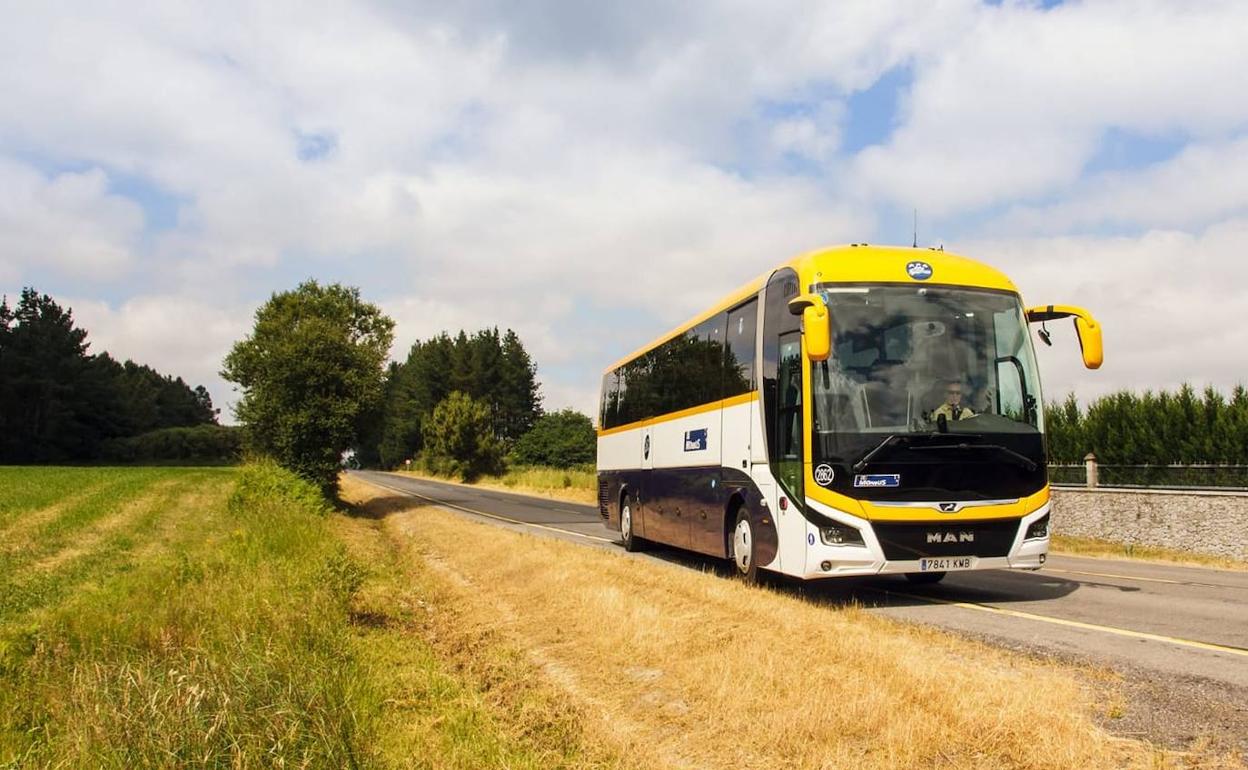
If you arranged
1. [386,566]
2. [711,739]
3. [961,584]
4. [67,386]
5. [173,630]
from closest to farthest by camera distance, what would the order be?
[711,739], [173,630], [961,584], [386,566], [67,386]

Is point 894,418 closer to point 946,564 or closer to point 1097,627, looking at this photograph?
point 946,564

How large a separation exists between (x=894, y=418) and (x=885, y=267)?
1769 millimetres

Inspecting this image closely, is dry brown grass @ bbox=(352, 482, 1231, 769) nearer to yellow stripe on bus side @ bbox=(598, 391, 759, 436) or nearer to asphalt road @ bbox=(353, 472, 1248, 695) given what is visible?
asphalt road @ bbox=(353, 472, 1248, 695)

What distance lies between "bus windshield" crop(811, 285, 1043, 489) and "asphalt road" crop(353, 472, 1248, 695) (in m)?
1.66

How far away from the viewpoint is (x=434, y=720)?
534 centimetres

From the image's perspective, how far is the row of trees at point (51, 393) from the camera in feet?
244

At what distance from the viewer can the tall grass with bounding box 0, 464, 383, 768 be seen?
14.0ft

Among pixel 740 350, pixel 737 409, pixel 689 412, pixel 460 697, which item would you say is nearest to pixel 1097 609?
pixel 737 409

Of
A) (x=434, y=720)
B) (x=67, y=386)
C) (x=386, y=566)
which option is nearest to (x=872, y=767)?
(x=434, y=720)

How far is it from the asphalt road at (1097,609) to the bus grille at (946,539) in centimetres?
60

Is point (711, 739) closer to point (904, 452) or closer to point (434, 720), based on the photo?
point (434, 720)

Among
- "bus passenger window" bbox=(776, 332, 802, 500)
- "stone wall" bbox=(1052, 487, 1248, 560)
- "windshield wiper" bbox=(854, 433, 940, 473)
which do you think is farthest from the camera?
"stone wall" bbox=(1052, 487, 1248, 560)

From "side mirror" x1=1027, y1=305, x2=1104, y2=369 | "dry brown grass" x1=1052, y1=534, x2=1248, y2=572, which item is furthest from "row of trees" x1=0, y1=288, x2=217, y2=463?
"side mirror" x1=1027, y1=305, x2=1104, y2=369

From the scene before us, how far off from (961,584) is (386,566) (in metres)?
8.09
